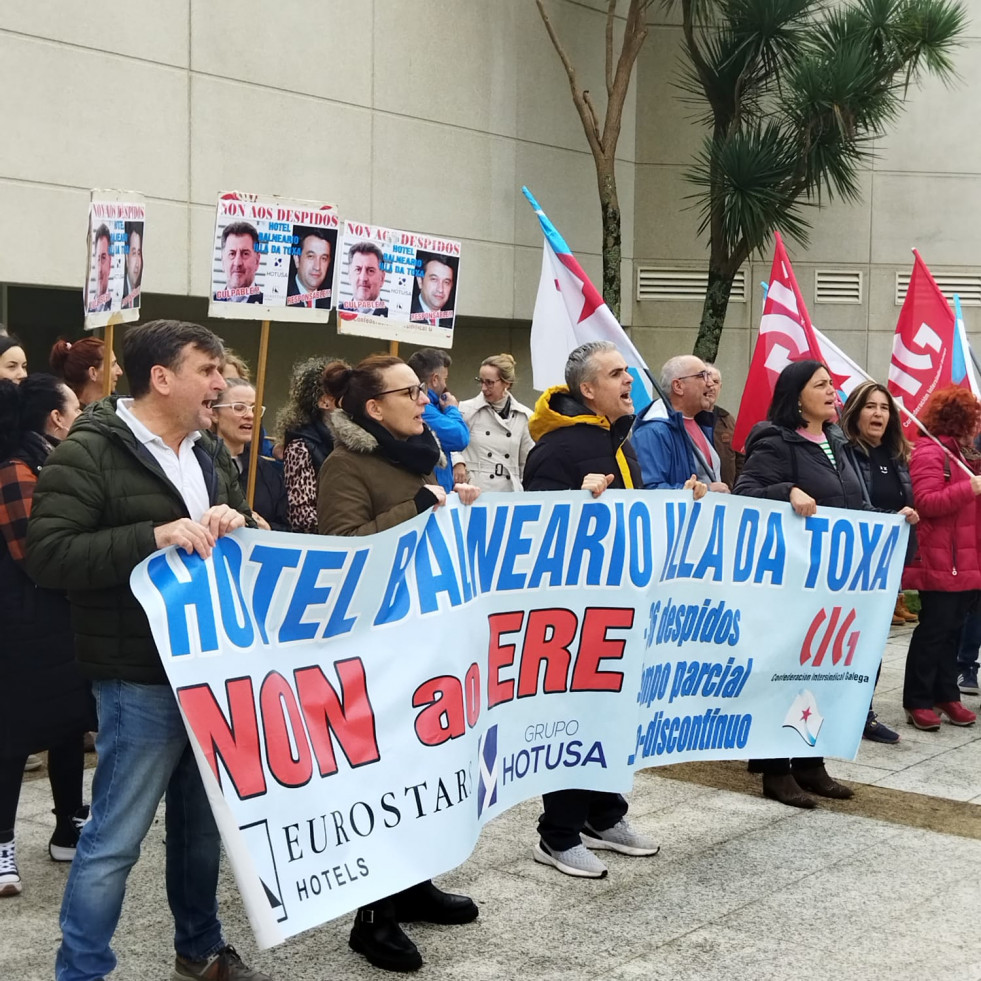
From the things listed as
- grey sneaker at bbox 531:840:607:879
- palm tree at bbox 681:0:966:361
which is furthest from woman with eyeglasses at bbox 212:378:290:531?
palm tree at bbox 681:0:966:361

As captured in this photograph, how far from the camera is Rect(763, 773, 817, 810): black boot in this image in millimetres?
6133

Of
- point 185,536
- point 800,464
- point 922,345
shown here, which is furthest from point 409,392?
point 922,345

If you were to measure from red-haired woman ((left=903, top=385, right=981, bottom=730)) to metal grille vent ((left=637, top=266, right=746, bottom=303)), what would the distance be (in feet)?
33.5

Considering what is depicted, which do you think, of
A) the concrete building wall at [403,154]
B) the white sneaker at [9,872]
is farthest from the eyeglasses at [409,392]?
the concrete building wall at [403,154]

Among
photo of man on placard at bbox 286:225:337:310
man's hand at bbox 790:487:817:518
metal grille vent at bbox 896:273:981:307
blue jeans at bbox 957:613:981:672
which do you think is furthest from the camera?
metal grille vent at bbox 896:273:981:307

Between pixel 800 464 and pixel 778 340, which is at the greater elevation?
pixel 778 340

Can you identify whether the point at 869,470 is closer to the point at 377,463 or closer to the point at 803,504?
the point at 803,504

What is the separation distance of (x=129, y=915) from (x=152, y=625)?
1677 mm

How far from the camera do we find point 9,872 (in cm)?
490

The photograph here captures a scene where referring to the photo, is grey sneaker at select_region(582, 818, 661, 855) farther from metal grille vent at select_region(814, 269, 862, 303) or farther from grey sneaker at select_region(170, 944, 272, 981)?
metal grille vent at select_region(814, 269, 862, 303)

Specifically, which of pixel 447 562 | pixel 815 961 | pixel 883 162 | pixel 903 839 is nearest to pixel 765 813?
pixel 903 839

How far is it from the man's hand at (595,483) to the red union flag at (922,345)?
502 centimetres

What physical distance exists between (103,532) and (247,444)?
10.9ft

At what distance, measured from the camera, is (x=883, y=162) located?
18.1 meters
